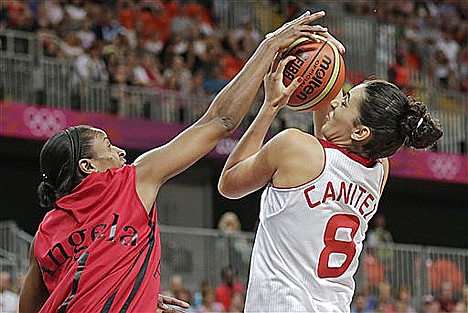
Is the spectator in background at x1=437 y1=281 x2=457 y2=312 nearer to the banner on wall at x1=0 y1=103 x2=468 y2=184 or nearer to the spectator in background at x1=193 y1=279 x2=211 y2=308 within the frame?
the banner on wall at x1=0 y1=103 x2=468 y2=184

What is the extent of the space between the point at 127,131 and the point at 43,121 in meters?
1.33

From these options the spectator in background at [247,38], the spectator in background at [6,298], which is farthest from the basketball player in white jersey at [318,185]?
the spectator in background at [247,38]

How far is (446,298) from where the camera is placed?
1438cm

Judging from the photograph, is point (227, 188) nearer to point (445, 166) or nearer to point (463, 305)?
point (463, 305)

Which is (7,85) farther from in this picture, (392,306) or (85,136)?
(85,136)

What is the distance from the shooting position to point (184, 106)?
15.1 m

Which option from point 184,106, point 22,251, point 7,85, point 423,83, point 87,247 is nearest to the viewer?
point 87,247

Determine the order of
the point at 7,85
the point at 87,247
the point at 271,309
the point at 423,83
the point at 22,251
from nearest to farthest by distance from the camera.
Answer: the point at 87,247 → the point at 271,309 → the point at 22,251 → the point at 7,85 → the point at 423,83

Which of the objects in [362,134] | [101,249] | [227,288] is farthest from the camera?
[227,288]

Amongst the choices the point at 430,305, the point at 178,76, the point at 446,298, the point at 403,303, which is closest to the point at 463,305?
the point at 430,305

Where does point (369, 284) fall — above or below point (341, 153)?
below

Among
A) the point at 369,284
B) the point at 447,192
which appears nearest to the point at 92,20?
the point at 369,284

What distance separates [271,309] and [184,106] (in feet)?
36.5

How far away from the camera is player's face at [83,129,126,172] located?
4004 mm
